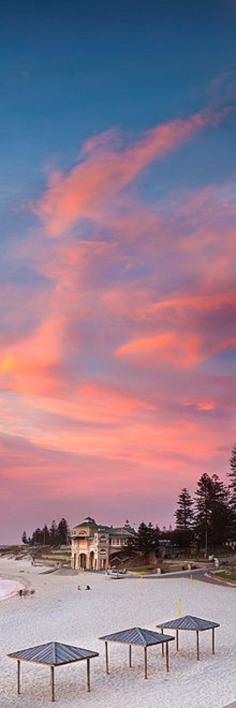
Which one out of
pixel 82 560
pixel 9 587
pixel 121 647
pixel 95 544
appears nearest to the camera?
pixel 121 647

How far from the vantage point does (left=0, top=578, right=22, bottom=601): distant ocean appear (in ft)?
220

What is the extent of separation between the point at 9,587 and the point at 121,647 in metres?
50.1

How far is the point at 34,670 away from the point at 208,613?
15.1m

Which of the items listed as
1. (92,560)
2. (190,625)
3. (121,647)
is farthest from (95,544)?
(190,625)

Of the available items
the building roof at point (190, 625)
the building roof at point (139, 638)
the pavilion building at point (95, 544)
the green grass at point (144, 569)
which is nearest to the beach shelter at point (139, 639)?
the building roof at point (139, 638)

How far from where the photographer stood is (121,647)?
28750 mm

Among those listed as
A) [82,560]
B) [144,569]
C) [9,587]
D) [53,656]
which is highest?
[53,656]

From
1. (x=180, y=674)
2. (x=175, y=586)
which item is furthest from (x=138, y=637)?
(x=175, y=586)

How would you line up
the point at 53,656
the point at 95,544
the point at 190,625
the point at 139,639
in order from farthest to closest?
the point at 95,544
the point at 190,625
the point at 139,639
the point at 53,656

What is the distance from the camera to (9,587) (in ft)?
247

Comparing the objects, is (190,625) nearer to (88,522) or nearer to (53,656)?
(53,656)

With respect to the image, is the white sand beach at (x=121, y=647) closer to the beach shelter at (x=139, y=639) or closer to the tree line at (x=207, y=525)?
the beach shelter at (x=139, y=639)

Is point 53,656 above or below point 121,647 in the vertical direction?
above

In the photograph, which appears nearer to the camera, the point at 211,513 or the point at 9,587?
the point at 9,587
